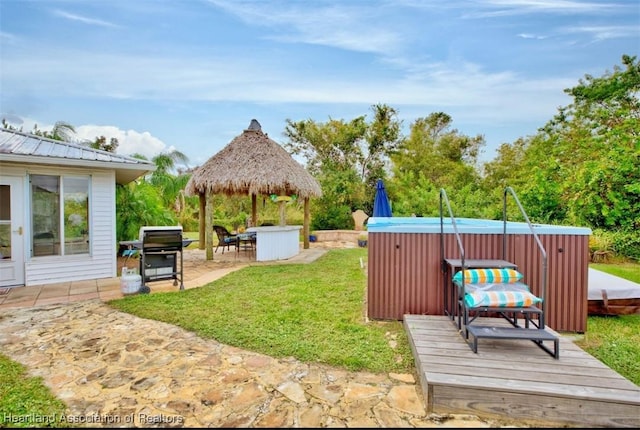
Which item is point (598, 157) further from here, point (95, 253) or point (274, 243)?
point (95, 253)

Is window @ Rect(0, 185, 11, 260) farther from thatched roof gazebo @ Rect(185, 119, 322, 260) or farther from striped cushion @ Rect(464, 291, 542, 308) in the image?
striped cushion @ Rect(464, 291, 542, 308)

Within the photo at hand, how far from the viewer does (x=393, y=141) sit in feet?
67.5

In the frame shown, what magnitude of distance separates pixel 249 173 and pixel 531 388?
8.34 meters

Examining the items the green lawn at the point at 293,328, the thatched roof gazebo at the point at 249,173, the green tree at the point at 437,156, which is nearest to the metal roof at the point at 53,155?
the thatched roof gazebo at the point at 249,173

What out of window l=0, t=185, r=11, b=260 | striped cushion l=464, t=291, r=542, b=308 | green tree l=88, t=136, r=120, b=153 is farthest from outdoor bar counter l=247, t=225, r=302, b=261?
green tree l=88, t=136, r=120, b=153

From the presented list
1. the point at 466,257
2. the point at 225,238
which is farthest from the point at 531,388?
the point at 225,238

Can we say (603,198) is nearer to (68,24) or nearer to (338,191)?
(338,191)

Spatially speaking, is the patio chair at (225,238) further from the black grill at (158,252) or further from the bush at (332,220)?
the bush at (332,220)

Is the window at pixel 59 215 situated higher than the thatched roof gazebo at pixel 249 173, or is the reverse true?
the thatched roof gazebo at pixel 249 173

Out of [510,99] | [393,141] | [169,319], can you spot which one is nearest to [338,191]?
[393,141]

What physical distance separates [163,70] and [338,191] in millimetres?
9101

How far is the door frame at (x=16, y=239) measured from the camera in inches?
230

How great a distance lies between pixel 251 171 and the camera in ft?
30.9

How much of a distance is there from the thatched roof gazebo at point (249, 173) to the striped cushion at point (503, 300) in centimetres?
722
